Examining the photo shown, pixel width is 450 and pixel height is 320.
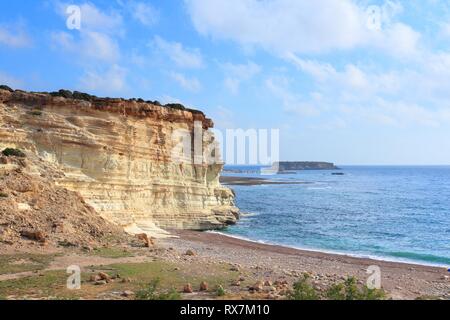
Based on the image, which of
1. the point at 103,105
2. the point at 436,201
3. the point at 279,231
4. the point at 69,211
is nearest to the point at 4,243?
the point at 69,211

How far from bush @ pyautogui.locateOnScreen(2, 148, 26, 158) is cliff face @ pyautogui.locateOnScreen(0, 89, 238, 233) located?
1.55 meters

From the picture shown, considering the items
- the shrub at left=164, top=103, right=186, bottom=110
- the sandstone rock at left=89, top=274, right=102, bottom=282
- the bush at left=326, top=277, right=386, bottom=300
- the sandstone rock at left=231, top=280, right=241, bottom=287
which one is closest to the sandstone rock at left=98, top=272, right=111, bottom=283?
the sandstone rock at left=89, top=274, right=102, bottom=282

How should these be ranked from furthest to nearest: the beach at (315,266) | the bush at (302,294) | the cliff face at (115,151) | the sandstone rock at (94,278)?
the cliff face at (115,151), the beach at (315,266), the sandstone rock at (94,278), the bush at (302,294)

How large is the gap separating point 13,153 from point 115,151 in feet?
24.2

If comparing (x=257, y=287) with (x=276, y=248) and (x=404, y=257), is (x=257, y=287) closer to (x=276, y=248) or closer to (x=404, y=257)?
(x=276, y=248)

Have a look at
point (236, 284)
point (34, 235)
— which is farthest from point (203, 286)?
point (34, 235)

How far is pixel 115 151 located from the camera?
32844 mm

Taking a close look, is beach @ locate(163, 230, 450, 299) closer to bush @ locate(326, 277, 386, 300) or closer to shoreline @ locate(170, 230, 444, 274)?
shoreline @ locate(170, 230, 444, 274)

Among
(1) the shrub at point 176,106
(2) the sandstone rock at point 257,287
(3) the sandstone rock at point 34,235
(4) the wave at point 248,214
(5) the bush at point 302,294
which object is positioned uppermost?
(1) the shrub at point 176,106

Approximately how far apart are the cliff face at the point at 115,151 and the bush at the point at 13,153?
1.55 metres

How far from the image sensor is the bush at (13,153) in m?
27.2

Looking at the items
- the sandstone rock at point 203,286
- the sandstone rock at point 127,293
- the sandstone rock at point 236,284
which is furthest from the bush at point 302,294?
the sandstone rock at point 127,293

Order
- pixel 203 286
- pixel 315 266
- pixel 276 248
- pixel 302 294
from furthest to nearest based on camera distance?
pixel 276 248 → pixel 315 266 → pixel 203 286 → pixel 302 294

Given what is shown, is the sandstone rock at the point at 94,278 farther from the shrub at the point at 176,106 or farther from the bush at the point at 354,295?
the shrub at the point at 176,106
